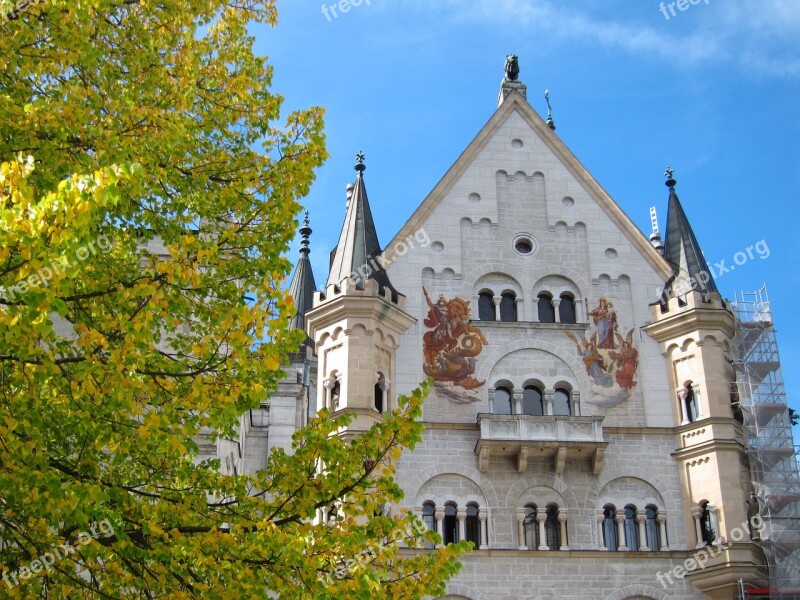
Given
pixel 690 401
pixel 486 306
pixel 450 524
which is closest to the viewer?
pixel 450 524

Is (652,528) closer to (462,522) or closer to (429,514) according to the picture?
(462,522)

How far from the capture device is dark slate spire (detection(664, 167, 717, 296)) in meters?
29.0

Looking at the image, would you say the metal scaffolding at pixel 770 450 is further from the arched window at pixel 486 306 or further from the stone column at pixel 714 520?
Result: the arched window at pixel 486 306

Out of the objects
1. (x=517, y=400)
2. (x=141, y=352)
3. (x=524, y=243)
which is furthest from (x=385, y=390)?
(x=141, y=352)

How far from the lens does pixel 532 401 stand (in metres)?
27.7

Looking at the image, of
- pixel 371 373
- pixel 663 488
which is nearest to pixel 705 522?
pixel 663 488

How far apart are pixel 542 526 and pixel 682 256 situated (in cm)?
949

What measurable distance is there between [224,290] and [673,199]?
70.1ft

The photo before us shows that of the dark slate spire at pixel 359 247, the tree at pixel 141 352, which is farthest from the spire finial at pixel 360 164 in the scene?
the tree at pixel 141 352

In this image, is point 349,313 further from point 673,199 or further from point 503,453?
point 673,199

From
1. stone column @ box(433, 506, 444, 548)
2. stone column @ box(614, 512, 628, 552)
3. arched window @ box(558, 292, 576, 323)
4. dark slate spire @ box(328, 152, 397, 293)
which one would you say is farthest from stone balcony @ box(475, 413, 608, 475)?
dark slate spire @ box(328, 152, 397, 293)

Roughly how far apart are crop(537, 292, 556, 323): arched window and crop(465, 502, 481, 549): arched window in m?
5.92

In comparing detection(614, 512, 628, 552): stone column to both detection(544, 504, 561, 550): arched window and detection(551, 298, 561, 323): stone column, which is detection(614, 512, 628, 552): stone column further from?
detection(551, 298, 561, 323): stone column

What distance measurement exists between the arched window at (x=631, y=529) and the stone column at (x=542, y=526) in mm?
2160
